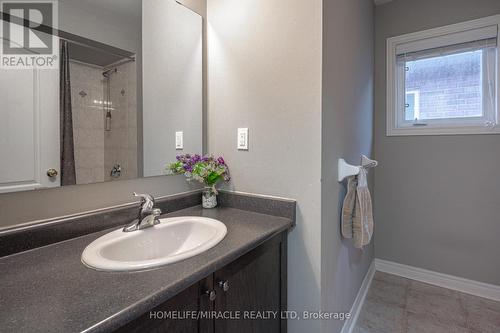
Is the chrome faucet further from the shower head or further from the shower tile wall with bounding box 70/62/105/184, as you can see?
the shower head

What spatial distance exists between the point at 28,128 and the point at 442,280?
2964 mm

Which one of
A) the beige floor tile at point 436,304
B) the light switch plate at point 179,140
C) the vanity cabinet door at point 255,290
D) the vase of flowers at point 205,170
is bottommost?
the beige floor tile at point 436,304

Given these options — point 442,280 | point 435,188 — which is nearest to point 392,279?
point 442,280

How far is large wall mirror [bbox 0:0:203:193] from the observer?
2.84 feet

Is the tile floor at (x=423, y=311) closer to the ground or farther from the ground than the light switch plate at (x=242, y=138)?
closer to the ground

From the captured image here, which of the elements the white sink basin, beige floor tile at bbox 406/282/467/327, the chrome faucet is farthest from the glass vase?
beige floor tile at bbox 406/282/467/327

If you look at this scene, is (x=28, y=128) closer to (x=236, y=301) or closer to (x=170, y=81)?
(x=170, y=81)

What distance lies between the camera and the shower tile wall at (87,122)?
1002 mm

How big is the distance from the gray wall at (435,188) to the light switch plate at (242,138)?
159cm

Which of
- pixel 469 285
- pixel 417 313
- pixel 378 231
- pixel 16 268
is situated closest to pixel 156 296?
pixel 16 268

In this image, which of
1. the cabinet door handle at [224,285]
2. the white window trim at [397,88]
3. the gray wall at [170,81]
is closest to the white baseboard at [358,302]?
the cabinet door handle at [224,285]

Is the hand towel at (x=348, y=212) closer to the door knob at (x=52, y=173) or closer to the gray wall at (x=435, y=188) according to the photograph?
the gray wall at (x=435, y=188)

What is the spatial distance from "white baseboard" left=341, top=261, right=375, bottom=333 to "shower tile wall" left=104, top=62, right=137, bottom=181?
1.55 m

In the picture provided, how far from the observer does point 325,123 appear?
46.4 inches
